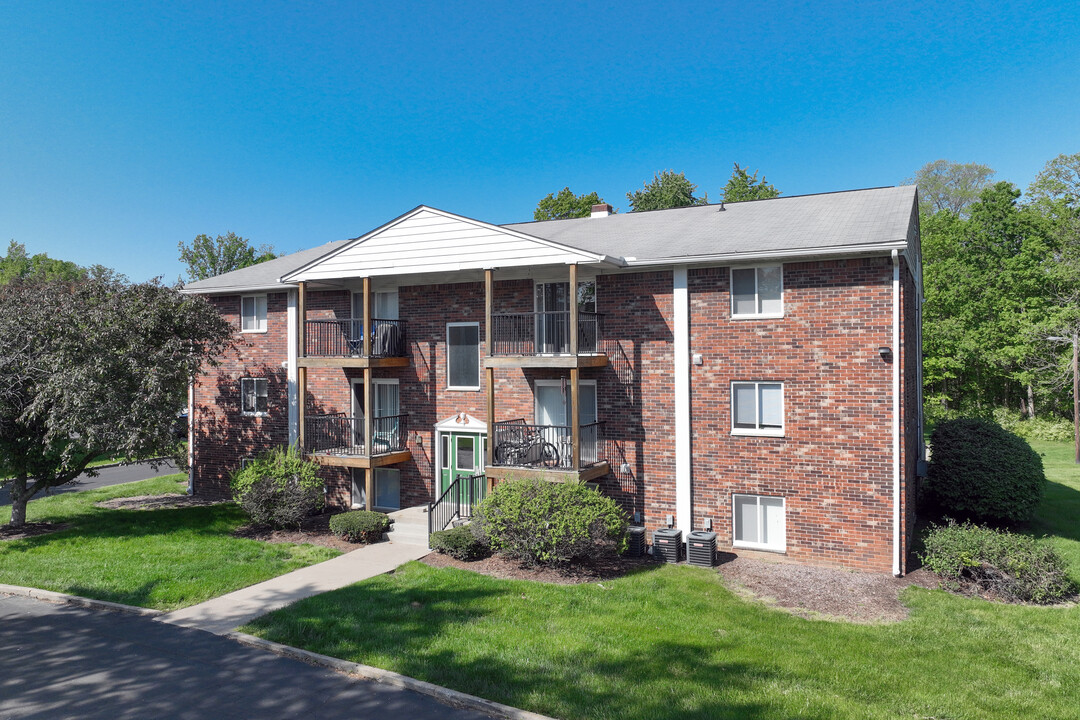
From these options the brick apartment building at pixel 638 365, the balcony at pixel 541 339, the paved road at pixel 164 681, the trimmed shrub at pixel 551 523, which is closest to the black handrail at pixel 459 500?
the brick apartment building at pixel 638 365

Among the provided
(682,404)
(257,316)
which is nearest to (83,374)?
(257,316)

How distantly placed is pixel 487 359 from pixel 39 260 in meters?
65.5

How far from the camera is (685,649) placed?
8.58m

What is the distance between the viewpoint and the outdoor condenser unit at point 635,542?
1352 centimetres

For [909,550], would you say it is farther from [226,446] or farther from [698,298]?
[226,446]

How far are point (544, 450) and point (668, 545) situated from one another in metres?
3.30

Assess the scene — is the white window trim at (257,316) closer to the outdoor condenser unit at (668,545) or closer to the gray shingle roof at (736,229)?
the gray shingle roof at (736,229)

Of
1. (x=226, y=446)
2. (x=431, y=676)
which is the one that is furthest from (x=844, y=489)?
(x=226, y=446)

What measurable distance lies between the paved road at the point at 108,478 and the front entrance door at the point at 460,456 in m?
9.96

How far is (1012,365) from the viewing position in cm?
3622

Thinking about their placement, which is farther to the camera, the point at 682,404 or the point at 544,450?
the point at 544,450

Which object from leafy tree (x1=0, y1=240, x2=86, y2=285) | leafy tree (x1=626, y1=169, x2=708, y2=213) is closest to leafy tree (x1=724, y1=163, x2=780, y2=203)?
leafy tree (x1=626, y1=169, x2=708, y2=213)

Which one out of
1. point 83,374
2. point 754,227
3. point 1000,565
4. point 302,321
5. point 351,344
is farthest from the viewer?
point 351,344

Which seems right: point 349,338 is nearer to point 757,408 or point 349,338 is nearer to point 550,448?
point 550,448
